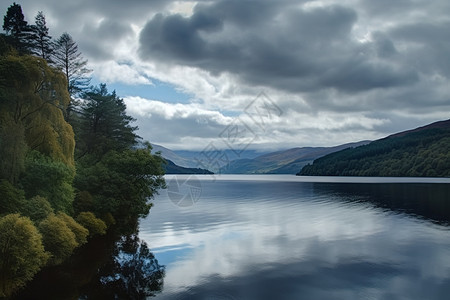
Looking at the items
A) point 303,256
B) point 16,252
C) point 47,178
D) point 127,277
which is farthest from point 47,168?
point 303,256

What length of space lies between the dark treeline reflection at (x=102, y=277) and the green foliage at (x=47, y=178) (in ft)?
20.1

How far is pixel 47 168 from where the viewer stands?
30750 millimetres

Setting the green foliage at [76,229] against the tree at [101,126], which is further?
the tree at [101,126]

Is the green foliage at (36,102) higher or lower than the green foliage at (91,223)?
higher

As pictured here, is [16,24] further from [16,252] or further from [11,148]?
[16,252]

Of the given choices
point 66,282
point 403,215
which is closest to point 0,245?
point 66,282

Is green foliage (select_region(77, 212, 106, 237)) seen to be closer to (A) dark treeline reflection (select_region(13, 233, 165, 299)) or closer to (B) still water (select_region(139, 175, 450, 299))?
(A) dark treeline reflection (select_region(13, 233, 165, 299))

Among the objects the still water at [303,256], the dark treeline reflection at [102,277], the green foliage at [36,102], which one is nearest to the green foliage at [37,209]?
the dark treeline reflection at [102,277]

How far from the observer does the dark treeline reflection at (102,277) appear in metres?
22.8

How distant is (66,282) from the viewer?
2488 cm

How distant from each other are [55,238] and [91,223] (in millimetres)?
12788

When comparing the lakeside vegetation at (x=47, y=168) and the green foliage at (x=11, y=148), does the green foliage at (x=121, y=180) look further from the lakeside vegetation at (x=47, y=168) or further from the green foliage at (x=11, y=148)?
the green foliage at (x=11, y=148)

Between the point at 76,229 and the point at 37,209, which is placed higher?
the point at 37,209

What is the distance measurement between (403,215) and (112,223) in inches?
2077
